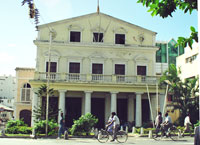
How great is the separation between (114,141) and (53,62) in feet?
43.2

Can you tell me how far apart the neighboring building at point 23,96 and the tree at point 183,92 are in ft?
50.6

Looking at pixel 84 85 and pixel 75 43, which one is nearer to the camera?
pixel 84 85

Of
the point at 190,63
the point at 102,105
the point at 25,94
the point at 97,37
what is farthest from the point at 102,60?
the point at 190,63

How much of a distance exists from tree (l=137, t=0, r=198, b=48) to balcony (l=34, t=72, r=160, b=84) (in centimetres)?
2027

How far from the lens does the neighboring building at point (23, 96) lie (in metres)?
31.2

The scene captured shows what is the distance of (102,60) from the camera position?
91.0 ft

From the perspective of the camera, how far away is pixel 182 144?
15.1 m

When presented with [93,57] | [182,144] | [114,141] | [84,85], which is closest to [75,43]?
[93,57]

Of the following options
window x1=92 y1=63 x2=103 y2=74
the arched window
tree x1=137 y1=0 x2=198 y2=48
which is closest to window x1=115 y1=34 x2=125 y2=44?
window x1=92 y1=63 x2=103 y2=74

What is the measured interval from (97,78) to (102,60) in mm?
2545

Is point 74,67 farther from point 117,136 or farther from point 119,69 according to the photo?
point 117,136

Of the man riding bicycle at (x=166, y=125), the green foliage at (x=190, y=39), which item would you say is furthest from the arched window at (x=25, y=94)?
the green foliage at (x=190, y=39)

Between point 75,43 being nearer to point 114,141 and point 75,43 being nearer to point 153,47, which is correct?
point 153,47

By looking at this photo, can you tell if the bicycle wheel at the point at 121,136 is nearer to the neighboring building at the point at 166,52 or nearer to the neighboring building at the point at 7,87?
the neighboring building at the point at 7,87
